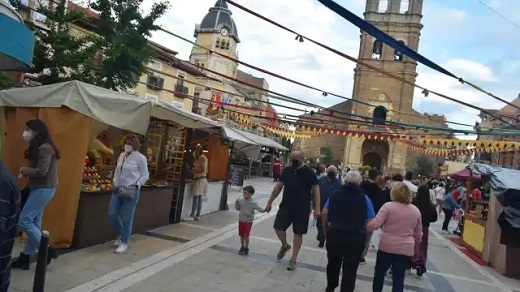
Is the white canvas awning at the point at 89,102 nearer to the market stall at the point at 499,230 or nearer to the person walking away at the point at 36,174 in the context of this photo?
the person walking away at the point at 36,174

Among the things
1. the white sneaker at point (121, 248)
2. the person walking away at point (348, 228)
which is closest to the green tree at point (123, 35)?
the white sneaker at point (121, 248)

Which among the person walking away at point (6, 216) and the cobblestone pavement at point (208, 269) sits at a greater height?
the person walking away at point (6, 216)

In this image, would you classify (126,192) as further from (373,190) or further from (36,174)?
(373,190)

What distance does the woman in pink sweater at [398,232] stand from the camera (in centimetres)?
537

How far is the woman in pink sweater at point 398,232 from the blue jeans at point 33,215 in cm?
381

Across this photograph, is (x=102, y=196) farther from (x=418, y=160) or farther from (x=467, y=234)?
(x=418, y=160)

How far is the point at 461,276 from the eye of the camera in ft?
28.7

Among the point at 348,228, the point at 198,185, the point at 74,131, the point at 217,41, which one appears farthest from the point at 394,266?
the point at 217,41

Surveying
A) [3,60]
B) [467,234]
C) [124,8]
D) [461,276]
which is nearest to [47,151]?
[3,60]

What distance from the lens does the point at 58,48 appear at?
11906 mm

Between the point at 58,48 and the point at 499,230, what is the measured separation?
1118 cm

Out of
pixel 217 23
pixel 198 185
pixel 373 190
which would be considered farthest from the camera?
pixel 217 23

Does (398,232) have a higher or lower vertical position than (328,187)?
lower

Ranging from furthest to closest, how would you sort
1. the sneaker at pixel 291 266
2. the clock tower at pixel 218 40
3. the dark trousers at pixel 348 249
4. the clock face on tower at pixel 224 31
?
the clock face on tower at pixel 224 31
the clock tower at pixel 218 40
the sneaker at pixel 291 266
the dark trousers at pixel 348 249
